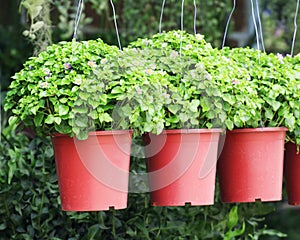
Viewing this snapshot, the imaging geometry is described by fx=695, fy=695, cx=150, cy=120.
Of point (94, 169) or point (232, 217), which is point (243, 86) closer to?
point (94, 169)

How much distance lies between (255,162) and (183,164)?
0.25 meters

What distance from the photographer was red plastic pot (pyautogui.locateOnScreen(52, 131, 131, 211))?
6.33 feet

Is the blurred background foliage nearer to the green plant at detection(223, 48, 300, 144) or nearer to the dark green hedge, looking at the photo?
the dark green hedge

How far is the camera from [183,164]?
6.47 ft

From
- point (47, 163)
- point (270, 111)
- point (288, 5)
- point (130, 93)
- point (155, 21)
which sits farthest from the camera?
point (288, 5)

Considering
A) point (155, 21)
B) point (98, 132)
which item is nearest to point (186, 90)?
point (98, 132)

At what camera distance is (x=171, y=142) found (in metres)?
1.98

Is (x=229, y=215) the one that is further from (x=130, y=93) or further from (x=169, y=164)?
(x=130, y=93)

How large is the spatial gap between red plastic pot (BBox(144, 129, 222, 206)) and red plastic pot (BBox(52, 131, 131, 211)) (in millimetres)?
108

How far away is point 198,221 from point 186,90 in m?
0.82

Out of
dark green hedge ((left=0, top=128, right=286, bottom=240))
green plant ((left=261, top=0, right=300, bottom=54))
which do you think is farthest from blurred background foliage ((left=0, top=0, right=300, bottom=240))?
green plant ((left=261, top=0, right=300, bottom=54))

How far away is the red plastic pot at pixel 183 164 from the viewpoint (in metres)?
1.97

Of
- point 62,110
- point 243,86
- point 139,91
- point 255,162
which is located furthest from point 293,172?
point 62,110

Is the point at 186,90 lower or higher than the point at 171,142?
higher
